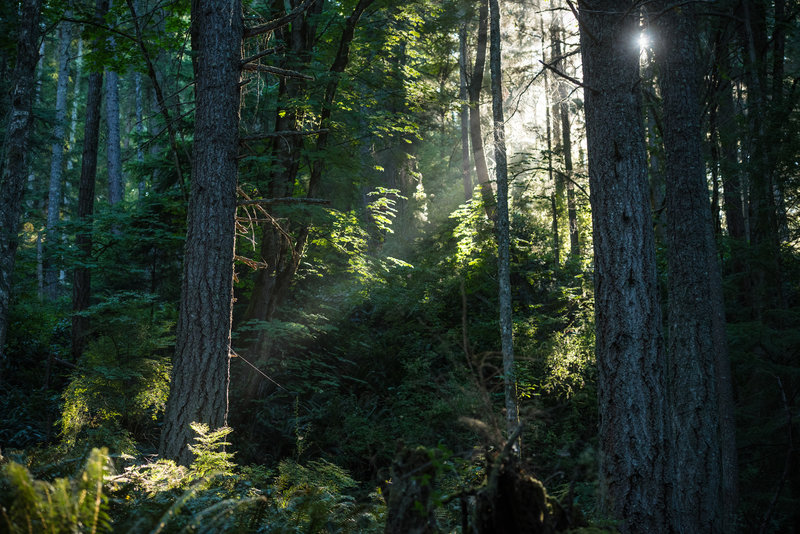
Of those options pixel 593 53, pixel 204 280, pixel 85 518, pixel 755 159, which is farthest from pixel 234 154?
pixel 755 159

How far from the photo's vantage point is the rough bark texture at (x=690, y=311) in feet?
22.0

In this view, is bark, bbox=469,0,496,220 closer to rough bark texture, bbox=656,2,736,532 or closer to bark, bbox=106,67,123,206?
rough bark texture, bbox=656,2,736,532

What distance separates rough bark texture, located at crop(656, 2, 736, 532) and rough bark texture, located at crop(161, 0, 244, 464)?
229 inches

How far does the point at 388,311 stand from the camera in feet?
43.6

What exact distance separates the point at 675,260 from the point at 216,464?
6511 mm

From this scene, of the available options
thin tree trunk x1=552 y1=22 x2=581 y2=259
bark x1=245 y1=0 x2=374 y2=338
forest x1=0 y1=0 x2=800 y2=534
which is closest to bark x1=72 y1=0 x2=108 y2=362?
forest x1=0 y1=0 x2=800 y2=534

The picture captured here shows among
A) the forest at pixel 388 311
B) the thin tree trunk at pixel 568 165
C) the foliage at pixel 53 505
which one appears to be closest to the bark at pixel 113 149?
the forest at pixel 388 311

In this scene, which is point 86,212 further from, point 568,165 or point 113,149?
point 568,165

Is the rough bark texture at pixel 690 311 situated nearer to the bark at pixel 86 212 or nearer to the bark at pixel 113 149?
the bark at pixel 86 212

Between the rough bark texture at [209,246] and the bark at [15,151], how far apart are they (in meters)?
3.54

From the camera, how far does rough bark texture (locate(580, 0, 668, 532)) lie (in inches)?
159

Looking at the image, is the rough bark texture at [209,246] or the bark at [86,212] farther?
the bark at [86,212]

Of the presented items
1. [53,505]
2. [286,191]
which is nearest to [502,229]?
[286,191]

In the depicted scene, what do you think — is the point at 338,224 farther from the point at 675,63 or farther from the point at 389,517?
the point at 389,517
